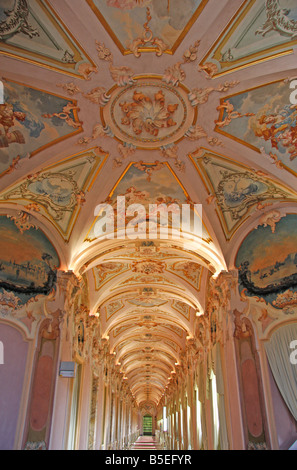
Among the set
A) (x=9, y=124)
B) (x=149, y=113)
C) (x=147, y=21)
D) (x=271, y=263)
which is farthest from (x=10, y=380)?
(x=147, y=21)

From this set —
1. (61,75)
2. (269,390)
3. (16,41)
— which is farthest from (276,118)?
(269,390)

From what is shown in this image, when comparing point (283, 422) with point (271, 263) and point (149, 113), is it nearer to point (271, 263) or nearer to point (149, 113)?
point (271, 263)

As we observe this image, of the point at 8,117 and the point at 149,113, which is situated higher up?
the point at 149,113

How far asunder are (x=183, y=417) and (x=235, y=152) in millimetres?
20277

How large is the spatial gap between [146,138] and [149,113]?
86cm

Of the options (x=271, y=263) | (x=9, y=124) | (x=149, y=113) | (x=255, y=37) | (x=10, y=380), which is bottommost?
(x=10, y=380)

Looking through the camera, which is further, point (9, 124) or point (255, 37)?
point (9, 124)

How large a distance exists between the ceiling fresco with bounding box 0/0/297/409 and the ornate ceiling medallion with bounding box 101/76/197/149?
0.03 m

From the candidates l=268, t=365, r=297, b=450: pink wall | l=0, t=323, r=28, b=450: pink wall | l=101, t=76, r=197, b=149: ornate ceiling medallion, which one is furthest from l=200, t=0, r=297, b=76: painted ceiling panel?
l=0, t=323, r=28, b=450: pink wall

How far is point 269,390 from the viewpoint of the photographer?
9.41 meters

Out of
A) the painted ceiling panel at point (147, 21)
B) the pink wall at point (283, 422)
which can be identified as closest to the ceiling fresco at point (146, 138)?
the painted ceiling panel at point (147, 21)

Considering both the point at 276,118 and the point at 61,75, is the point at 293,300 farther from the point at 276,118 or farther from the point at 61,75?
the point at 61,75

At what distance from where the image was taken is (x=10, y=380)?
9297 millimetres

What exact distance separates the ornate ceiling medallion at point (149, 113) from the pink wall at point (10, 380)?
20.8 feet
